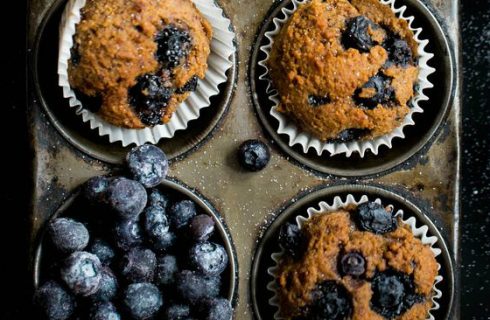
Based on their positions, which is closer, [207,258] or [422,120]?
[207,258]

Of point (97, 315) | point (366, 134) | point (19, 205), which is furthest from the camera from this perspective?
point (19, 205)

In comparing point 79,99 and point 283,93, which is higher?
point 283,93

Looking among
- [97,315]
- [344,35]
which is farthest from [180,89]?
[97,315]

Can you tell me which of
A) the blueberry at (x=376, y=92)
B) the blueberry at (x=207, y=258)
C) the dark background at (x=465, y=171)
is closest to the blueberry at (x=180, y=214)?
the blueberry at (x=207, y=258)

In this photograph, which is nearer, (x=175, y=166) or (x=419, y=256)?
(x=419, y=256)

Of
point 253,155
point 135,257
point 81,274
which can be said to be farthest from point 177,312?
point 253,155

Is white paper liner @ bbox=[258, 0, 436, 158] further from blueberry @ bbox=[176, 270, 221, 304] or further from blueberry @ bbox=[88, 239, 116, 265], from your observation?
blueberry @ bbox=[88, 239, 116, 265]

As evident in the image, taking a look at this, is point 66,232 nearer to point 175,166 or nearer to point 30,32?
point 175,166

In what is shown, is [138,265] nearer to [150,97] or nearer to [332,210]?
[150,97]
